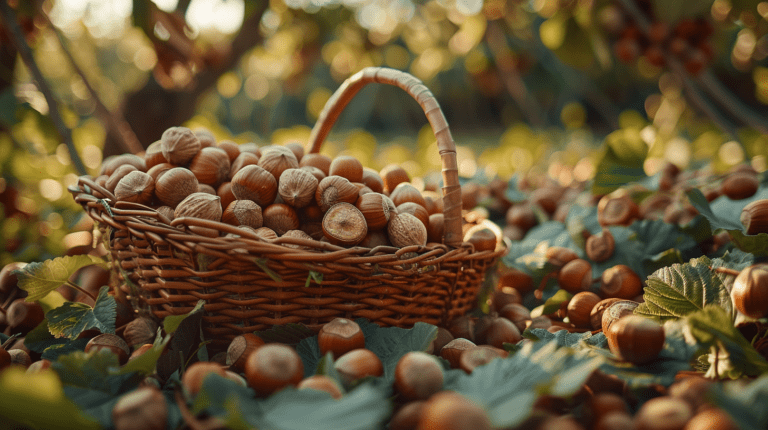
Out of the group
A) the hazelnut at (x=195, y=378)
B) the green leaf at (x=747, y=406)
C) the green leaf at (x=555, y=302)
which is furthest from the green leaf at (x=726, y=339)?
the hazelnut at (x=195, y=378)

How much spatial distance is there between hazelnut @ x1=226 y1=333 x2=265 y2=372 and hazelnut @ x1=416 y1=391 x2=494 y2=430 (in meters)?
0.53

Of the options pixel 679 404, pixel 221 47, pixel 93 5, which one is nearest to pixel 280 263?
pixel 679 404

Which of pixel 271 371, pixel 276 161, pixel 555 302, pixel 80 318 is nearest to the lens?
pixel 271 371

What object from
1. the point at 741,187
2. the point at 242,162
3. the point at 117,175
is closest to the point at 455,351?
the point at 242,162

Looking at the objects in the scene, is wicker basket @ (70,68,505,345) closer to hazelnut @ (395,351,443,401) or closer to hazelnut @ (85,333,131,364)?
hazelnut @ (85,333,131,364)

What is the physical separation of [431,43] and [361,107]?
7.66m

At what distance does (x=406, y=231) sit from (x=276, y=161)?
462mm

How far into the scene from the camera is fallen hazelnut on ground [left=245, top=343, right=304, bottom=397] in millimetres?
875

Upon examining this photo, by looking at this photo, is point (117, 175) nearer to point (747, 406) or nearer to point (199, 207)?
point (199, 207)

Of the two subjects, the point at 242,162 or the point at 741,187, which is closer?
the point at 242,162

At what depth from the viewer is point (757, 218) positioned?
1304mm

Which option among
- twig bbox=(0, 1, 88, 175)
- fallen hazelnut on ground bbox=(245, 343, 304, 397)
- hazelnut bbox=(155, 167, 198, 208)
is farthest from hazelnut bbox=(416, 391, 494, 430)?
twig bbox=(0, 1, 88, 175)

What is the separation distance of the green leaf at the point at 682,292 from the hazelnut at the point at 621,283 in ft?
1.02

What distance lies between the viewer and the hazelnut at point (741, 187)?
1.63m
